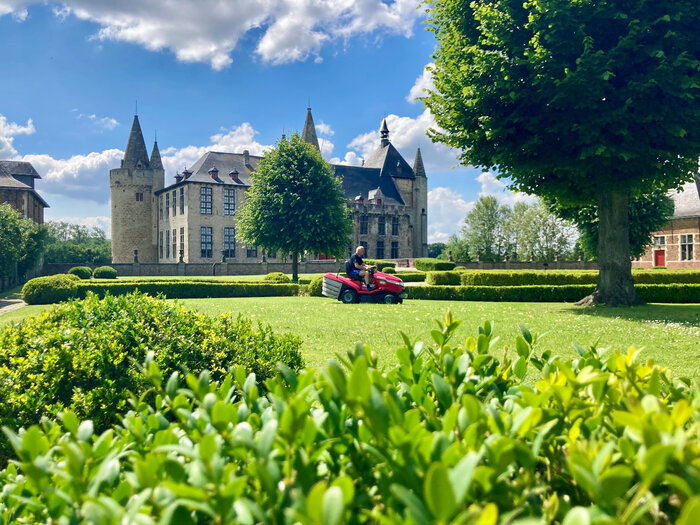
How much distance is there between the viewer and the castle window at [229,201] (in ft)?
182

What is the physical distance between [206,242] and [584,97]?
155ft

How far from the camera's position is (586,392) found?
1675mm

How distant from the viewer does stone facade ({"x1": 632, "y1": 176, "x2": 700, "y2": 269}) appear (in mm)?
45513

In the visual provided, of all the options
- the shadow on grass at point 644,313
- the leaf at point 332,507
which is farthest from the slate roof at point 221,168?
the leaf at point 332,507

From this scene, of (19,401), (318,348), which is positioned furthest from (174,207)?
(19,401)

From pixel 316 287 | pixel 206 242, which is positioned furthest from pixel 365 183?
pixel 316 287

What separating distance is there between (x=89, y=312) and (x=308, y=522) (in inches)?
178

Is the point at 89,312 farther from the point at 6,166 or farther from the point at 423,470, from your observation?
the point at 6,166

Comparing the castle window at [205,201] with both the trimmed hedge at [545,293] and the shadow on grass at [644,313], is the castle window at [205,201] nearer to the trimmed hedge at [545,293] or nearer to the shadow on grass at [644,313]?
the trimmed hedge at [545,293]

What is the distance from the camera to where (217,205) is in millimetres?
55000

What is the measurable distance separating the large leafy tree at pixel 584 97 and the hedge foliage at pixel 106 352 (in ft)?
38.4

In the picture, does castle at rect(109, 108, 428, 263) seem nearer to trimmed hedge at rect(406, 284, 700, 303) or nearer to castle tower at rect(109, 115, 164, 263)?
castle tower at rect(109, 115, 164, 263)

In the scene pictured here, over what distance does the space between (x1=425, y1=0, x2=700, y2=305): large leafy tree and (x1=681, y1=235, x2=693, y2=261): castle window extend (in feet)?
121

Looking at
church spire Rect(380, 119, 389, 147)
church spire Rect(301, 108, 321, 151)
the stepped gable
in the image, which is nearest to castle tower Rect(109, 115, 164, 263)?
church spire Rect(301, 108, 321, 151)
